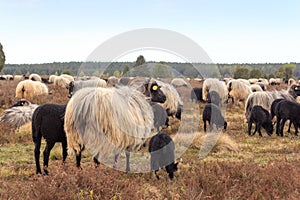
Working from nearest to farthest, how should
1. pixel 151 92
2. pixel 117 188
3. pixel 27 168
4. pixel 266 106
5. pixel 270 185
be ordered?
pixel 117 188, pixel 270 185, pixel 27 168, pixel 151 92, pixel 266 106

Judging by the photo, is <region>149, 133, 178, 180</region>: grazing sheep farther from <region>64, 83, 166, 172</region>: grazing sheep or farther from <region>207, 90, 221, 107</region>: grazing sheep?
<region>207, 90, 221, 107</region>: grazing sheep

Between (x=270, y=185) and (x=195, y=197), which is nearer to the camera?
(x=195, y=197)

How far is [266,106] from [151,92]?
9237 millimetres

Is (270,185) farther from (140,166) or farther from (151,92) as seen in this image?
(151,92)

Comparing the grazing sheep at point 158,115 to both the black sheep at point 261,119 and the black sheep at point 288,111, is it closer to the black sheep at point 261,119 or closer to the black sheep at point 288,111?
the black sheep at point 261,119

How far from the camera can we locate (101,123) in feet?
20.7

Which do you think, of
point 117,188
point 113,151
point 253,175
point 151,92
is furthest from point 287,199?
point 151,92

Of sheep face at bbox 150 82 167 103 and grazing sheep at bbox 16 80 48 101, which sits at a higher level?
sheep face at bbox 150 82 167 103

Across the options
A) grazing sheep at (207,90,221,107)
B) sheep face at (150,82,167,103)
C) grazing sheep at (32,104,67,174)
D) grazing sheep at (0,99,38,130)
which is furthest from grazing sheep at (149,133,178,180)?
grazing sheep at (207,90,221,107)

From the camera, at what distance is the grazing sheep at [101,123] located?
249 inches

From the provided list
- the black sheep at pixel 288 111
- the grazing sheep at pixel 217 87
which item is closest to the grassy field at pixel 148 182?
the black sheep at pixel 288 111

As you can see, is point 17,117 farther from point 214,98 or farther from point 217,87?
point 217,87

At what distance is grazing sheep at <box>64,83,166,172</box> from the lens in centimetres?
632

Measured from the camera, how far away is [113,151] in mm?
6547
